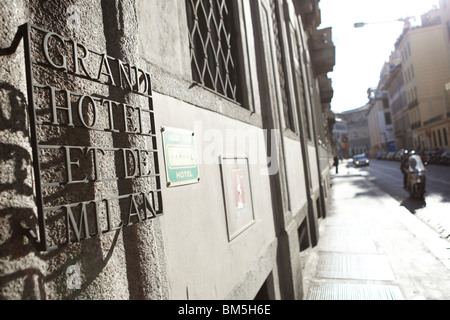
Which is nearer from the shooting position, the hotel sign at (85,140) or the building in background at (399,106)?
the hotel sign at (85,140)

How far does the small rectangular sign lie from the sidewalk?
3.33 m

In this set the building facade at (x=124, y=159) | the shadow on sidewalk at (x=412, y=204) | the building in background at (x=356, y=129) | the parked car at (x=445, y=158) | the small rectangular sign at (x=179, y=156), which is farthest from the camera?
the building in background at (x=356, y=129)

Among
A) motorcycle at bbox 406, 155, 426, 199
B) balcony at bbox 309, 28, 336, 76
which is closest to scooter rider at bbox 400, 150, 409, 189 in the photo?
motorcycle at bbox 406, 155, 426, 199

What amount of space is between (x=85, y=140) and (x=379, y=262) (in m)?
5.86

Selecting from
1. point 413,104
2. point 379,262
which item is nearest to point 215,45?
point 379,262

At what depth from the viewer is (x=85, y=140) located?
1523mm

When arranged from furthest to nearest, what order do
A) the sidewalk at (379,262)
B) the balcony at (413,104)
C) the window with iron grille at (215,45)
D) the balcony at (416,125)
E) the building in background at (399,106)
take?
the building in background at (399,106) < the balcony at (416,125) < the balcony at (413,104) < the sidewalk at (379,262) < the window with iron grille at (215,45)

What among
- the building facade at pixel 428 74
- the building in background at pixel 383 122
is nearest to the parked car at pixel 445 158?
the building facade at pixel 428 74

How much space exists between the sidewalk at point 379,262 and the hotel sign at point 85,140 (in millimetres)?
3980

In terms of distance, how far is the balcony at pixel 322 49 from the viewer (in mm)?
17078

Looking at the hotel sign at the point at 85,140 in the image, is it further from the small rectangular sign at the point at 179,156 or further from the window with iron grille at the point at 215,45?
the window with iron grille at the point at 215,45

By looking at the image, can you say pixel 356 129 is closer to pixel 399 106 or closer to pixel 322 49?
pixel 399 106

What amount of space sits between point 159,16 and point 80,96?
1.21 m

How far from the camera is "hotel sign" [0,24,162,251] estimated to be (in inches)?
49.3
